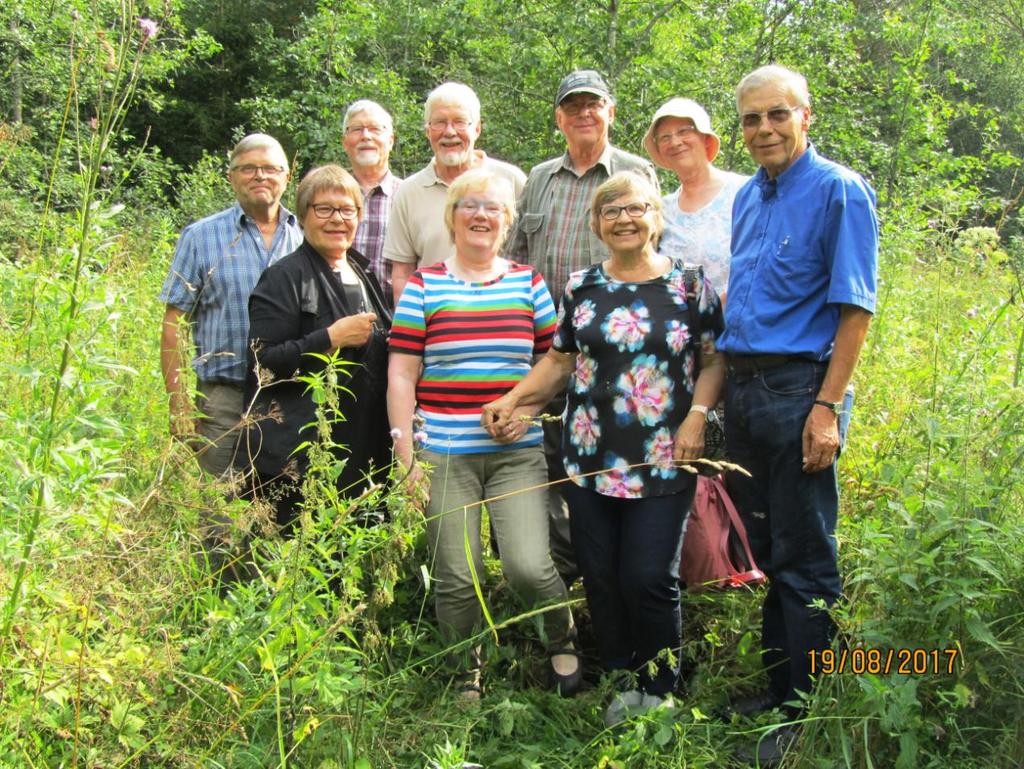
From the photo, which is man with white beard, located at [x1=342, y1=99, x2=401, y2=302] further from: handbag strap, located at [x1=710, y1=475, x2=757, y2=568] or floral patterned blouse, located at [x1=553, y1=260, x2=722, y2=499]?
handbag strap, located at [x1=710, y1=475, x2=757, y2=568]

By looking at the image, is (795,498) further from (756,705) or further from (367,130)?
(367,130)

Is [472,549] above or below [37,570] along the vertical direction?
below

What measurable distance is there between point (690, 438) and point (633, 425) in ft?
0.68

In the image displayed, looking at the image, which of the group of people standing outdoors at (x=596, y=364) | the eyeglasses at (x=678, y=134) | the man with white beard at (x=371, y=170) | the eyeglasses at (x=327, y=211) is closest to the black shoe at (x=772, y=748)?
the group of people standing outdoors at (x=596, y=364)

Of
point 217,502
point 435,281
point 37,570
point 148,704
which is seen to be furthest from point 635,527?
point 37,570

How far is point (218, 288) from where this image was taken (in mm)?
3885

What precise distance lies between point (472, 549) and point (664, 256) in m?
1.36

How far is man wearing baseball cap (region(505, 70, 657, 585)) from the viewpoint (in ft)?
12.6

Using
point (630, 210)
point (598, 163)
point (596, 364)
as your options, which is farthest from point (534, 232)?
point (596, 364)

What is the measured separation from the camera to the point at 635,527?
Result: 10.3ft

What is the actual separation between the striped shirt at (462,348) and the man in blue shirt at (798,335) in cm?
84

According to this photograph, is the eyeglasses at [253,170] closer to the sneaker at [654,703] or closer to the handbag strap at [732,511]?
the handbag strap at [732,511]

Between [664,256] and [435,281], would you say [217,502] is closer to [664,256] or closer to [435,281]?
[435,281]

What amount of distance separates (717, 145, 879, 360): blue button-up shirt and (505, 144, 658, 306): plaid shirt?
922 mm
